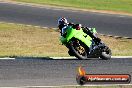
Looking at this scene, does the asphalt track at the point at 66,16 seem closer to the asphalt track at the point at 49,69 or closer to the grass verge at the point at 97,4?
the grass verge at the point at 97,4

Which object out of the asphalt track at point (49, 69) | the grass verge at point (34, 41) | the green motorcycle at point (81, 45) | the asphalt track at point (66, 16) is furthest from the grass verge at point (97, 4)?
the asphalt track at point (49, 69)

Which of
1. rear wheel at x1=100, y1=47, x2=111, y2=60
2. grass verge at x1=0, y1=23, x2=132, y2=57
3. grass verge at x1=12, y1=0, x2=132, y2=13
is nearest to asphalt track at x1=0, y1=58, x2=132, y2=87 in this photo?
rear wheel at x1=100, y1=47, x2=111, y2=60

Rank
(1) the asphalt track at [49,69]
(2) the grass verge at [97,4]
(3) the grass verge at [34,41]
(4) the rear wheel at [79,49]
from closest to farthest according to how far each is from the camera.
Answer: (1) the asphalt track at [49,69], (4) the rear wheel at [79,49], (3) the grass verge at [34,41], (2) the grass verge at [97,4]

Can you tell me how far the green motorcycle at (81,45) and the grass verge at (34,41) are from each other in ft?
27.1

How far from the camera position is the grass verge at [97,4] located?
39.0 meters

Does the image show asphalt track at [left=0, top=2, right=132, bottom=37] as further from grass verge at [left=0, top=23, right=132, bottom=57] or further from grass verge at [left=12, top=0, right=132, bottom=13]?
grass verge at [left=12, top=0, right=132, bottom=13]

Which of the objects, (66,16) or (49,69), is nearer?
(49,69)

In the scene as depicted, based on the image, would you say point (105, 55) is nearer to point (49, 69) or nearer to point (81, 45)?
point (81, 45)

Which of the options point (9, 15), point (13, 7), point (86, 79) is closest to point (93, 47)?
point (86, 79)

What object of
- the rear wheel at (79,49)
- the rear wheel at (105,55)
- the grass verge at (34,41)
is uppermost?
the rear wheel at (79,49)

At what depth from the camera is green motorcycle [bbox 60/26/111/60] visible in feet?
51.5

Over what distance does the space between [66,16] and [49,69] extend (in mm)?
21432

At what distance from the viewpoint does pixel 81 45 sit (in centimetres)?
1599

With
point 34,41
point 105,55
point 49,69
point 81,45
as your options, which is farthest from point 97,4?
point 49,69
